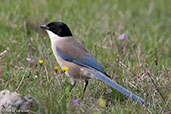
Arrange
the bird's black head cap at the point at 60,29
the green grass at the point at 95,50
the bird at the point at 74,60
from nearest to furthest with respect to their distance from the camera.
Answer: the green grass at the point at 95,50 → the bird at the point at 74,60 → the bird's black head cap at the point at 60,29

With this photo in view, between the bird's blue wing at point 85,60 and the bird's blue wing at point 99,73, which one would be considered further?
the bird's blue wing at point 85,60

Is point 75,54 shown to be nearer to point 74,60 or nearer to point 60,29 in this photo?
point 74,60

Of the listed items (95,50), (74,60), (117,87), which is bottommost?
(95,50)

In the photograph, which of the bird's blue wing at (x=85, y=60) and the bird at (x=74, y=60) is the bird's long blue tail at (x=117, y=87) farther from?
the bird's blue wing at (x=85, y=60)

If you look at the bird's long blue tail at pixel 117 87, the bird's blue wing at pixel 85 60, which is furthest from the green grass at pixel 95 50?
the bird's blue wing at pixel 85 60

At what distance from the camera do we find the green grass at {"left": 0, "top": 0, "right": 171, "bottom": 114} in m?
4.27

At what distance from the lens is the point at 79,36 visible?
22.2 feet

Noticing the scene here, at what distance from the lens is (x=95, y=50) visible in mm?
5918

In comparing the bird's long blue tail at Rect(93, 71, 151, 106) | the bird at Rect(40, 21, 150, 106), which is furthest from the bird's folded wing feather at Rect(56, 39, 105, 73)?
the bird's long blue tail at Rect(93, 71, 151, 106)

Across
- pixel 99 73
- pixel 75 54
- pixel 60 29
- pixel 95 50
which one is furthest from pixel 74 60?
pixel 95 50

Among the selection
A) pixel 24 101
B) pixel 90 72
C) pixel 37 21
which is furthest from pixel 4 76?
pixel 37 21

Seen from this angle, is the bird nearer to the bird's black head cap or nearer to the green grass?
the bird's black head cap

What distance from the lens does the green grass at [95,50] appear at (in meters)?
4.27

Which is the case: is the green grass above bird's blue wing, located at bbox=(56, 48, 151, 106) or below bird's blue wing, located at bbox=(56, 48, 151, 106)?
below
